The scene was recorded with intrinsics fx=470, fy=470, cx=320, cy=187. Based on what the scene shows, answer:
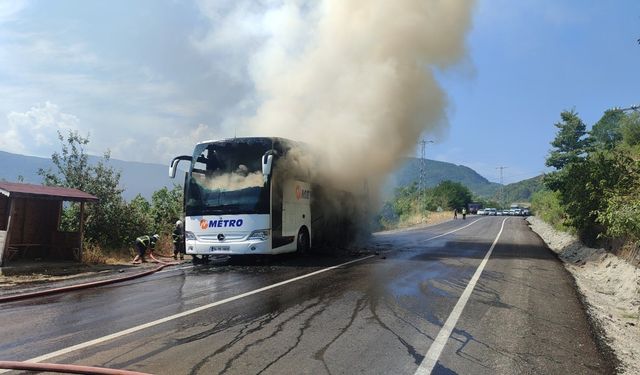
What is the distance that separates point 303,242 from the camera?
1424 centimetres

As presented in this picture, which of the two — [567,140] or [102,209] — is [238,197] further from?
[567,140]

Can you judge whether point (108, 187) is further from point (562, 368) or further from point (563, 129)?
point (563, 129)

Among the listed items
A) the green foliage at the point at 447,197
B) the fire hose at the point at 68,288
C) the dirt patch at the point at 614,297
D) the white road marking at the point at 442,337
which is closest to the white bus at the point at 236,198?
the fire hose at the point at 68,288

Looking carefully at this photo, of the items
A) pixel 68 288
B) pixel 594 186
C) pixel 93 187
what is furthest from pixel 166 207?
pixel 594 186

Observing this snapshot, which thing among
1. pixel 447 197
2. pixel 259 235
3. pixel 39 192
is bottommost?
pixel 259 235

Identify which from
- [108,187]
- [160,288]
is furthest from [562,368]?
[108,187]

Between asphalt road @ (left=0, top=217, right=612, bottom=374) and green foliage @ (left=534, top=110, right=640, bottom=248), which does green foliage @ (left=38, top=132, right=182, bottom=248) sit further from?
green foliage @ (left=534, top=110, right=640, bottom=248)

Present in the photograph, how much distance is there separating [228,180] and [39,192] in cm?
469

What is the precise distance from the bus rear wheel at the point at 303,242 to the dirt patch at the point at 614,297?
720 cm

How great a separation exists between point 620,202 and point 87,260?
1424 cm

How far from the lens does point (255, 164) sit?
1212 cm

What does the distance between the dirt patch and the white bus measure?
7.14 meters

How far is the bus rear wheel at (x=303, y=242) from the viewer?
13848 mm

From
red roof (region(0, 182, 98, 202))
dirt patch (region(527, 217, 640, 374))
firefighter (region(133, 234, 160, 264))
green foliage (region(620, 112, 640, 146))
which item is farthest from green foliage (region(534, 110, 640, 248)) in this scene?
green foliage (region(620, 112, 640, 146))
